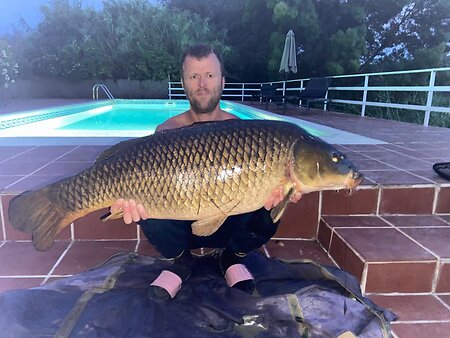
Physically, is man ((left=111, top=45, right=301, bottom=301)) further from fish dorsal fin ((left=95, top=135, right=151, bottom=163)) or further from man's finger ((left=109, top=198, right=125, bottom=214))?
fish dorsal fin ((left=95, top=135, right=151, bottom=163))

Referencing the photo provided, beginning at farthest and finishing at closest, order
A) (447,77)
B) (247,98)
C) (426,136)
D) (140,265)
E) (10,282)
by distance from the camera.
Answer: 1. (247,98)
2. (447,77)
3. (426,136)
4. (140,265)
5. (10,282)

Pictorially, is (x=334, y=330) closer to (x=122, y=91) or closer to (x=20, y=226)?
(x=20, y=226)

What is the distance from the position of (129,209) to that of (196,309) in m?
0.49

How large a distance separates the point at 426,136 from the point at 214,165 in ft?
14.0

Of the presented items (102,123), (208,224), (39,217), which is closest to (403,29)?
(102,123)

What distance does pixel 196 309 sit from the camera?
1.50m

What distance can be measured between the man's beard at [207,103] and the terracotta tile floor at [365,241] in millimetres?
805

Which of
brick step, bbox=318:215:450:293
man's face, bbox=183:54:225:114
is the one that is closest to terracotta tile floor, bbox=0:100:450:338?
brick step, bbox=318:215:450:293

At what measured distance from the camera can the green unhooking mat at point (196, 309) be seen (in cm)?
134

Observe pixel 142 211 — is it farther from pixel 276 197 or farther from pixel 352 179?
pixel 352 179

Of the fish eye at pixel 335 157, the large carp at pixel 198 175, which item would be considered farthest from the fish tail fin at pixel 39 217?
the fish eye at pixel 335 157

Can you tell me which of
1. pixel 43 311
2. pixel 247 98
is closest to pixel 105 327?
pixel 43 311

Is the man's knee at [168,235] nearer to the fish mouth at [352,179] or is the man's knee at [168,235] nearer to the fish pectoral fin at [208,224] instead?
the fish pectoral fin at [208,224]

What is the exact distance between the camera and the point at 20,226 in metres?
1.43
